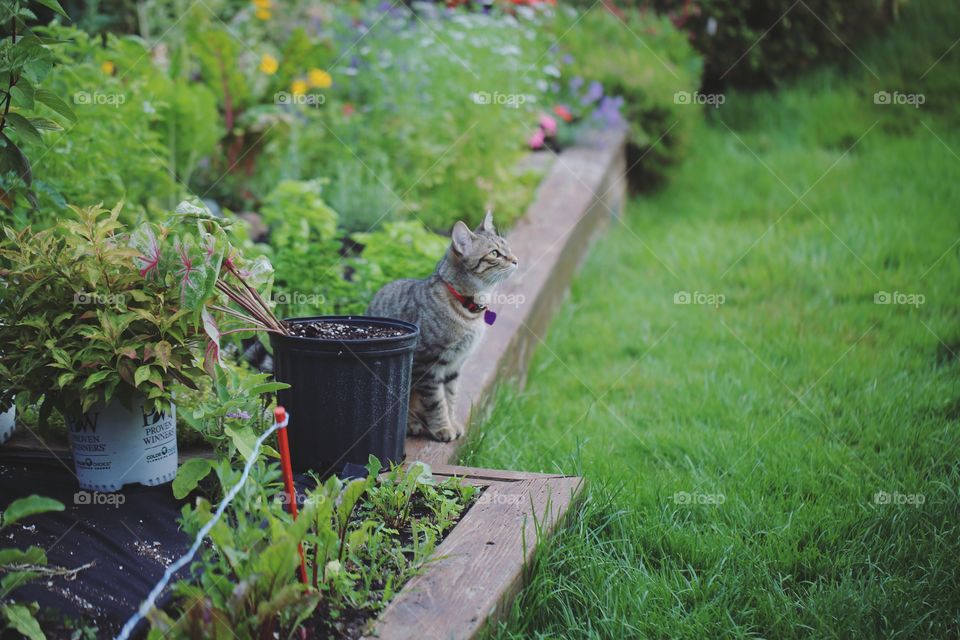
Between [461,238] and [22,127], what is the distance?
1477 millimetres

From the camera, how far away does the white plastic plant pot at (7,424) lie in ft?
8.55

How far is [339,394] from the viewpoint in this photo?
254 centimetres

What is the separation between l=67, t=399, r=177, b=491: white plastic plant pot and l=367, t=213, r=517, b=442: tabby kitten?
95 cm

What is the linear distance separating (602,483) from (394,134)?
3011 mm

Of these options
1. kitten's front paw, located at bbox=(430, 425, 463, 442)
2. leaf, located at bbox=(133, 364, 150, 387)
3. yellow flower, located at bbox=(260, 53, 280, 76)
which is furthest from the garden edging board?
yellow flower, located at bbox=(260, 53, 280, 76)

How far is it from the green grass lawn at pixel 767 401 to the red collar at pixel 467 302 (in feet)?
1.74

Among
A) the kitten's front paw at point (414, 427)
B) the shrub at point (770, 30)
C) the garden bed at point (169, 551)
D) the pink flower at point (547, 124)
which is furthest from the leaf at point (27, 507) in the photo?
the shrub at point (770, 30)

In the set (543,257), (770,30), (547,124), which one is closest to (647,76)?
(547,124)

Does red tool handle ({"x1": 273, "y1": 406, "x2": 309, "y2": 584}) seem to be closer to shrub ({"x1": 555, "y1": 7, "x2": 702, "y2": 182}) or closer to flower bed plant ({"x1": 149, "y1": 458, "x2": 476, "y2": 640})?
flower bed plant ({"x1": 149, "y1": 458, "x2": 476, "y2": 640})

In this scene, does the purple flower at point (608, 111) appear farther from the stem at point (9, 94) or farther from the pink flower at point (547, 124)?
the stem at point (9, 94)

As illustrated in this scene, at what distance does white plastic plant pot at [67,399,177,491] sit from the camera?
2275 millimetres

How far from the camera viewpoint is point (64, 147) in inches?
137

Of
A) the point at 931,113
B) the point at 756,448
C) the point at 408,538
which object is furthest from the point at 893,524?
the point at 931,113

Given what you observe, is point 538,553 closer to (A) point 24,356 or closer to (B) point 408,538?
(B) point 408,538
